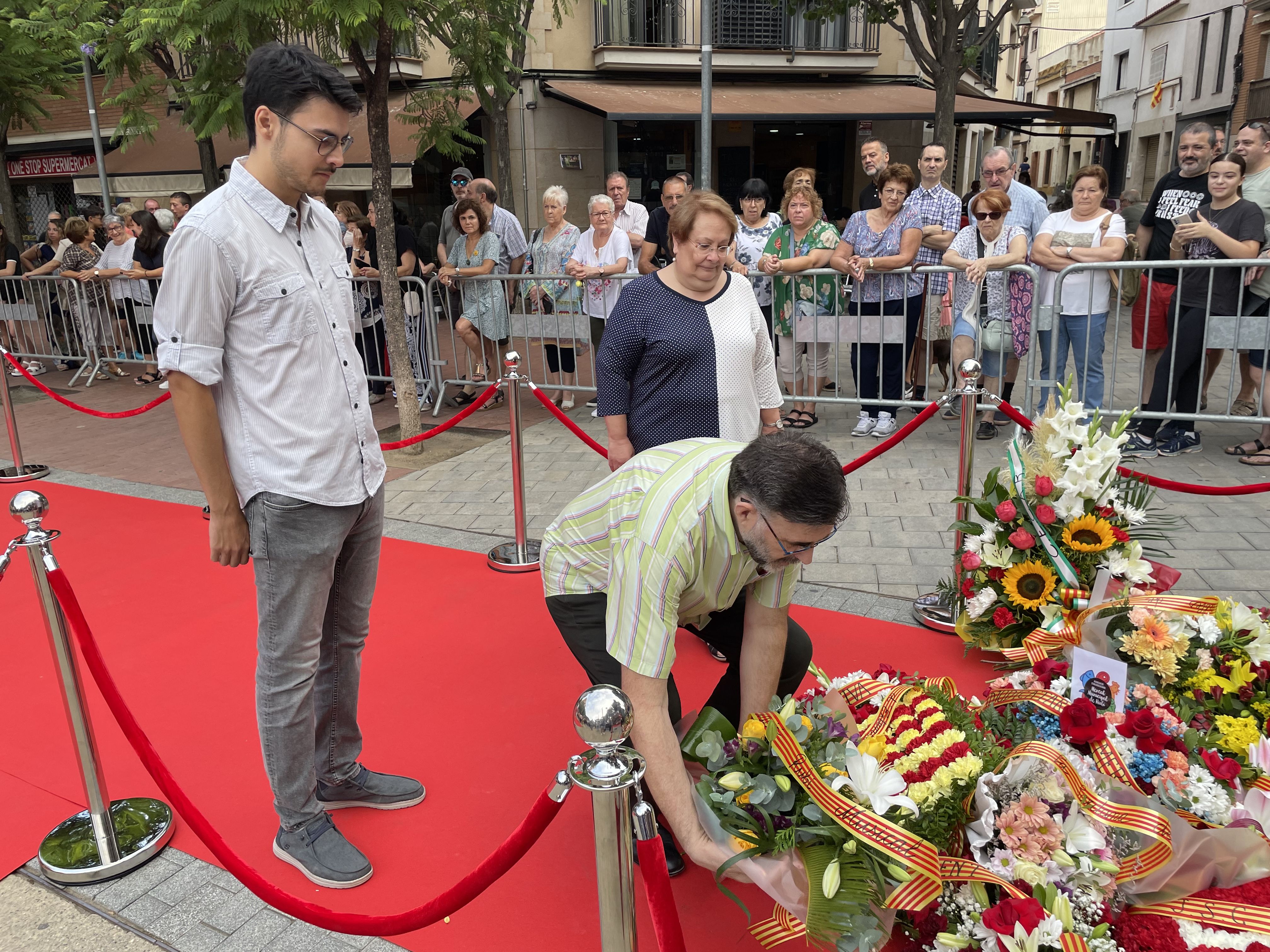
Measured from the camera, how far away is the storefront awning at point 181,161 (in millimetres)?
14000

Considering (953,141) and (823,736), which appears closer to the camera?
(823,736)

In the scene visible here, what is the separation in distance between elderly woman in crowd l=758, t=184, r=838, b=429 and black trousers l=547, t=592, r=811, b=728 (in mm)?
4460

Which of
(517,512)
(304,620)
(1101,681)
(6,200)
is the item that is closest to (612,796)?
(304,620)

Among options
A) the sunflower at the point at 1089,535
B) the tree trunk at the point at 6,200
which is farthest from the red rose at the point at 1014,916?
the tree trunk at the point at 6,200

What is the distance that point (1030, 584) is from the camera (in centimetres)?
372

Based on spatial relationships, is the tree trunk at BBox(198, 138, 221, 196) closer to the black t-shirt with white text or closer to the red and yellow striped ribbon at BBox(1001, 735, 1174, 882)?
the black t-shirt with white text

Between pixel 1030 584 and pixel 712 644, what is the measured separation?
1.60m

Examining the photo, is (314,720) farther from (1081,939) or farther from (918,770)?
(1081,939)

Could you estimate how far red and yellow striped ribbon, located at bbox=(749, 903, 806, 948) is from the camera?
2.06 m

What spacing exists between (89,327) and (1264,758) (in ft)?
40.6

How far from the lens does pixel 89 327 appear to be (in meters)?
11.4

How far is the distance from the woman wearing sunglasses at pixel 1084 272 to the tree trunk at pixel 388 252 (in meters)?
4.72

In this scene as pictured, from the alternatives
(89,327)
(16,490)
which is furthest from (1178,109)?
(16,490)

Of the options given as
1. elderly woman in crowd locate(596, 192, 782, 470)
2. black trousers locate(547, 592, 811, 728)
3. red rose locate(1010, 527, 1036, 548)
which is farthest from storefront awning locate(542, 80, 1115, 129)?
black trousers locate(547, 592, 811, 728)
